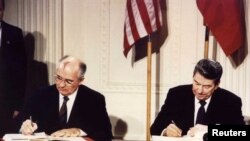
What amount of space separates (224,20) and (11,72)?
1.73m

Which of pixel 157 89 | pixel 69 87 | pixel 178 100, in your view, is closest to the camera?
pixel 69 87

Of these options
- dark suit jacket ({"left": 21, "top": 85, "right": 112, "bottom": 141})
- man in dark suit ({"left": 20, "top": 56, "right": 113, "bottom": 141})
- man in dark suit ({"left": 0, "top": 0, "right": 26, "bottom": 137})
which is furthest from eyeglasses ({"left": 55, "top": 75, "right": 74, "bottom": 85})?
man in dark suit ({"left": 0, "top": 0, "right": 26, "bottom": 137})

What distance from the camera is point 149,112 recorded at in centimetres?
345

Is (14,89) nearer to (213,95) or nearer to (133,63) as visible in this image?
(133,63)

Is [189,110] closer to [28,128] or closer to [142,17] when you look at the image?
[28,128]

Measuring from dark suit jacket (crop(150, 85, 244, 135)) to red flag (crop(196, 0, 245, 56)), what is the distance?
2.78 feet

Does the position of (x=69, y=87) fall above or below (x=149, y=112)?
above

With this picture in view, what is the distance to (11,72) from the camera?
340 cm

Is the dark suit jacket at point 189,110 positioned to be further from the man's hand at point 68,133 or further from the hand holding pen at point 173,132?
the man's hand at point 68,133

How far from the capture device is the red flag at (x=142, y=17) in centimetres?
335

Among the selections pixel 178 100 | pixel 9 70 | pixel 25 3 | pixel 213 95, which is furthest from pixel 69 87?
pixel 25 3

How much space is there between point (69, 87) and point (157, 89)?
4.86 ft

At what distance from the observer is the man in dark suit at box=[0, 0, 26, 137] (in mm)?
3301

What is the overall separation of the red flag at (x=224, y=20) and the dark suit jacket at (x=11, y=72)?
1468mm
